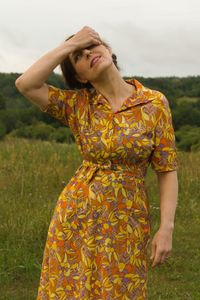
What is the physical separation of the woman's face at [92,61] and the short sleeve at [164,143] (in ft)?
0.89

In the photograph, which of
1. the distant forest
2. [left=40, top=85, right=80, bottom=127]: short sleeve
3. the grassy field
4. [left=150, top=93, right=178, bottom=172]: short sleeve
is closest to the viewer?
[left=150, top=93, right=178, bottom=172]: short sleeve

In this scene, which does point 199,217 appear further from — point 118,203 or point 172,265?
point 118,203

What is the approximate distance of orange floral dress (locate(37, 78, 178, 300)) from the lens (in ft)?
7.37

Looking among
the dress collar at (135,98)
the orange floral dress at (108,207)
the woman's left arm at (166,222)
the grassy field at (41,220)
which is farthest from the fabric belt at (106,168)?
the grassy field at (41,220)

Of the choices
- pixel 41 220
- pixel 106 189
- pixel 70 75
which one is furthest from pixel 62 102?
pixel 41 220

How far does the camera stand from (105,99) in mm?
2297

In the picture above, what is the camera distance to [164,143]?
88.7 inches

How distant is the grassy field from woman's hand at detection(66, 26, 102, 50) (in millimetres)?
2440

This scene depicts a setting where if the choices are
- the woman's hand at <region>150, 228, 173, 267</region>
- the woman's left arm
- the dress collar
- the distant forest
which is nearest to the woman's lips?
the dress collar

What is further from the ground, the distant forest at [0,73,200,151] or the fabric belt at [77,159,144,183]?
the fabric belt at [77,159,144,183]

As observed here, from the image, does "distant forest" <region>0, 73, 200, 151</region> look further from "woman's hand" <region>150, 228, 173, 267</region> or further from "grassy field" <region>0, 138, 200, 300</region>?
"woman's hand" <region>150, 228, 173, 267</region>

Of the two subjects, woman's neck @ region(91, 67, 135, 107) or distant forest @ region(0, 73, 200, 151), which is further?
distant forest @ region(0, 73, 200, 151)

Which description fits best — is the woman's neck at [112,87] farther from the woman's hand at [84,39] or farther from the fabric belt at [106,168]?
the fabric belt at [106,168]

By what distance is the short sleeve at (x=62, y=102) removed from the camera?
7.70 ft
